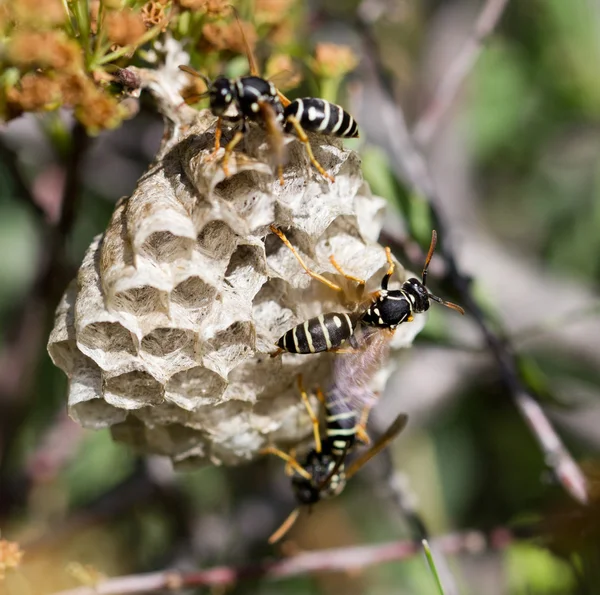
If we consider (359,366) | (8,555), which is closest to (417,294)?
(359,366)

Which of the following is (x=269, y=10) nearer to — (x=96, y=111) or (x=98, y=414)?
(x=96, y=111)

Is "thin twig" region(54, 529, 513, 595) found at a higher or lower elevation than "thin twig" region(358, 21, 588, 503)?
lower

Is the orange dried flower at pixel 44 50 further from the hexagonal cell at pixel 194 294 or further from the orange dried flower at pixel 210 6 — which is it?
the hexagonal cell at pixel 194 294

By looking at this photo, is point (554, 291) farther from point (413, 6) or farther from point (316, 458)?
point (316, 458)

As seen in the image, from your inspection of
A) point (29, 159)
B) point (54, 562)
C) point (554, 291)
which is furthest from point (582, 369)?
point (29, 159)

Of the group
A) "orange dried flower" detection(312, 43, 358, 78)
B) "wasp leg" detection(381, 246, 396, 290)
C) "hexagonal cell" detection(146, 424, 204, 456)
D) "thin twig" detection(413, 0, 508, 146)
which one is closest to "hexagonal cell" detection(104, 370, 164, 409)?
"hexagonal cell" detection(146, 424, 204, 456)

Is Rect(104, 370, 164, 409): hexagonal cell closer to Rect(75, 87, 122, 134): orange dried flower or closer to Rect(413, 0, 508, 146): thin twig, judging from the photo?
Rect(75, 87, 122, 134): orange dried flower

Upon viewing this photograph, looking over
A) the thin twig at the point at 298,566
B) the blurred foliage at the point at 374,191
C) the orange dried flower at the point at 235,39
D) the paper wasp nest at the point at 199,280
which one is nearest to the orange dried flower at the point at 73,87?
the blurred foliage at the point at 374,191
